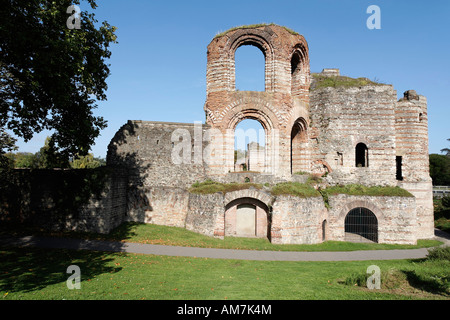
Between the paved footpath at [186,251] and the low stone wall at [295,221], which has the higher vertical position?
the low stone wall at [295,221]

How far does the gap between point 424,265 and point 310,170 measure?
950 centimetres

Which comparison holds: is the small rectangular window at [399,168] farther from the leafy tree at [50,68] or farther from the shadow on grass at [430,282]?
the leafy tree at [50,68]

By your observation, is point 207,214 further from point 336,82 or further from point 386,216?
point 336,82

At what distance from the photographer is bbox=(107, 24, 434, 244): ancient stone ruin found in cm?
1566

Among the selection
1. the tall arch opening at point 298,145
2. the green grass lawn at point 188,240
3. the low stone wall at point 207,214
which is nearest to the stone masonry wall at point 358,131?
the tall arch opening at point 298,145

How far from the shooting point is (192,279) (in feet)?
28.4

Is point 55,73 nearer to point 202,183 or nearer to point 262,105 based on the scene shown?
point 202,183

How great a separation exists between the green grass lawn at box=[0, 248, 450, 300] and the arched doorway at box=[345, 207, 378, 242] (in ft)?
20.2

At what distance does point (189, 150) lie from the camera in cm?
1764

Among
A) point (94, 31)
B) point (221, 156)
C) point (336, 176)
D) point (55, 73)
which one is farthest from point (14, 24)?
point (336, 176)

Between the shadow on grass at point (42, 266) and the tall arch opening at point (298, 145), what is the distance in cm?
1290

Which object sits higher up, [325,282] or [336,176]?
[336,176]

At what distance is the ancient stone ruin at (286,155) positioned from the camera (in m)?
15.7

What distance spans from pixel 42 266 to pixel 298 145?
15702 millimetres
